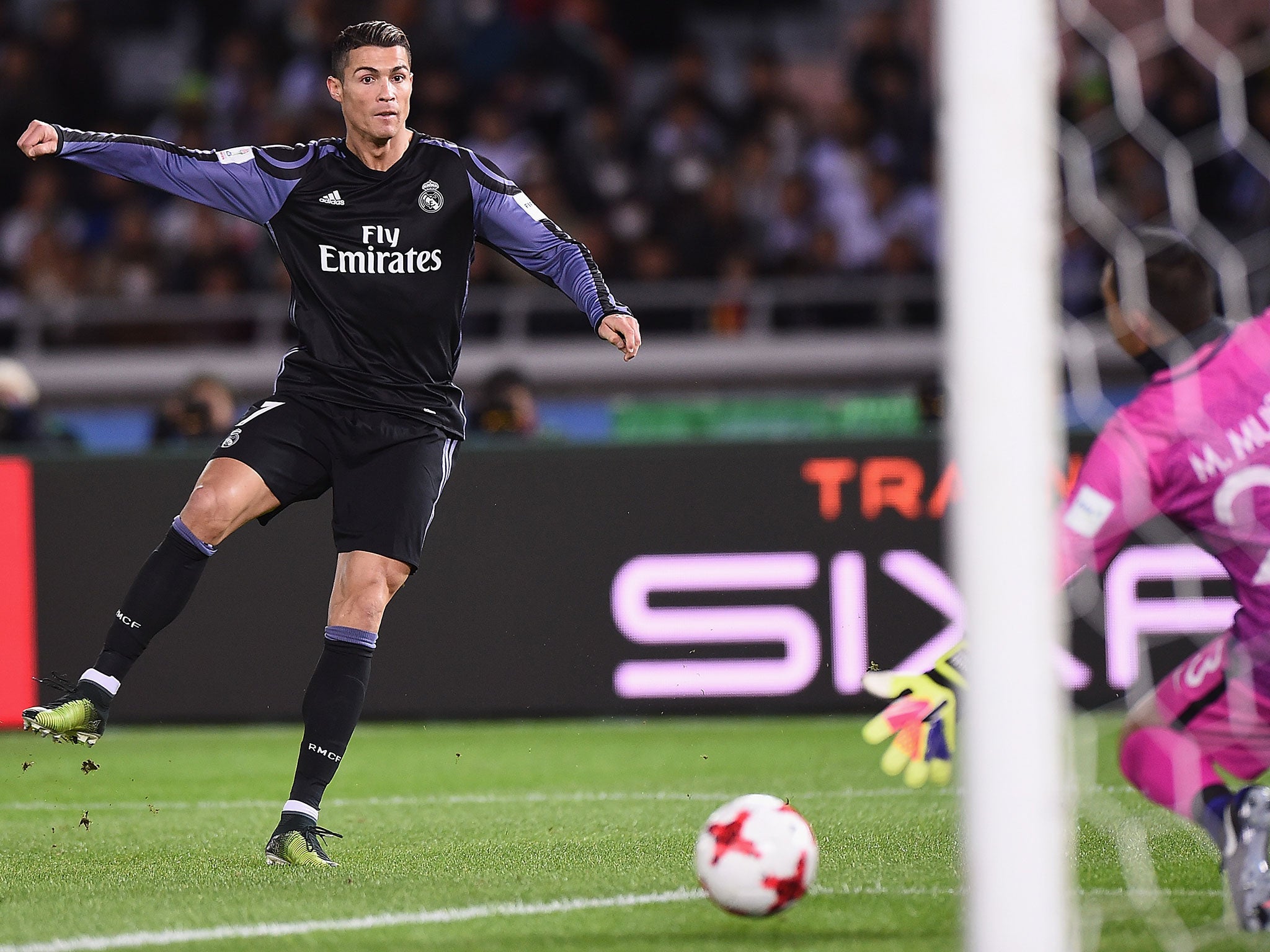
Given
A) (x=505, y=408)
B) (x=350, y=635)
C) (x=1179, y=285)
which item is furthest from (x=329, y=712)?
(x=505, y=408)

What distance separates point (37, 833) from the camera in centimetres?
514

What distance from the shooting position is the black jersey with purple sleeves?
15.1 ft

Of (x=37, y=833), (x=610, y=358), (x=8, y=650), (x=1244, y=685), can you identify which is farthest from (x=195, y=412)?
(x=1244, y=685)

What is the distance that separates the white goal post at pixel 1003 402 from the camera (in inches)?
102

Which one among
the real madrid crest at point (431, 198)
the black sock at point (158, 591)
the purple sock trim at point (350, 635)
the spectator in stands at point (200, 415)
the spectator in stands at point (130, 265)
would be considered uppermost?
the spectator in stands at point (130, 265)

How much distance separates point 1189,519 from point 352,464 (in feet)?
7.00

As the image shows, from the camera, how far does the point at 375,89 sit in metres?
4.54

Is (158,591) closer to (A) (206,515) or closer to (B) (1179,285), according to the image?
(A) (206,515)

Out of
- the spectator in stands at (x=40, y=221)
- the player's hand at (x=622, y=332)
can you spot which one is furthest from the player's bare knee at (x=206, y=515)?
the spectator in stands at (x=40, y=221)

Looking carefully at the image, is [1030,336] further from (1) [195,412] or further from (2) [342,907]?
(1) [195,412]

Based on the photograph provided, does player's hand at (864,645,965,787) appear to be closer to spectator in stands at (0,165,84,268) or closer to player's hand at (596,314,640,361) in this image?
player's hand at (596,314,640,361)

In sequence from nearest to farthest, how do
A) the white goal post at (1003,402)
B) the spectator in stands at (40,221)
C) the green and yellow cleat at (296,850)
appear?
the white goal post at (1003,402)
the green and yellow cleat at (296,850)
the spectator in stands at (40,221)

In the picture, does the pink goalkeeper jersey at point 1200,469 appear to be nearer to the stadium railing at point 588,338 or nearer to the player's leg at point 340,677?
the player's leg at point 340,677

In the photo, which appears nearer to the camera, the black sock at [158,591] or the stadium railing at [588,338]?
the black sock at [158,591]
